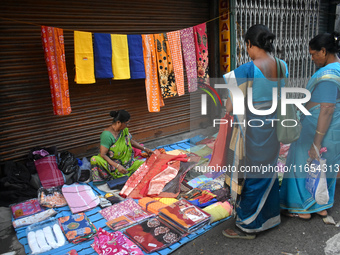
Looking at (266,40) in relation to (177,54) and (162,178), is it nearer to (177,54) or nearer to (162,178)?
(162,178)

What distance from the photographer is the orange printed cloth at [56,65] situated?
3.73m

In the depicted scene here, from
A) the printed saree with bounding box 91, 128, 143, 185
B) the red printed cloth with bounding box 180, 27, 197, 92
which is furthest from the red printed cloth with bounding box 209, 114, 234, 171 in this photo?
the red printed cloth with bounding box 180, 27, 197, 92

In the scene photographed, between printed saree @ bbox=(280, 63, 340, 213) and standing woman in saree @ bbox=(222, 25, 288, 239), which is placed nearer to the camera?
standing woman in saree @ bbox=(222, 25, 288, 239)

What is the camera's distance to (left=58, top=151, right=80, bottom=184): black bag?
405 centimetres

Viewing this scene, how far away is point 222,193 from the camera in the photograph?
3664 millimetres

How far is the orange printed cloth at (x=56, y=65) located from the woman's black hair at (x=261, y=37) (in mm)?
2535

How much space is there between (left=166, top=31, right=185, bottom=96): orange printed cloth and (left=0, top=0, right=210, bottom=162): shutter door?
600 millimetres

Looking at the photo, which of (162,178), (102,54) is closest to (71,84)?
(102,54)

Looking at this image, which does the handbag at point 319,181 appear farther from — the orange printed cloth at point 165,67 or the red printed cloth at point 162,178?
the orange printed cloth at point 165,67

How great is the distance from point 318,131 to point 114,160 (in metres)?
2.71

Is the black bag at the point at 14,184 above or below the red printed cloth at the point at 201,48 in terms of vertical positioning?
below

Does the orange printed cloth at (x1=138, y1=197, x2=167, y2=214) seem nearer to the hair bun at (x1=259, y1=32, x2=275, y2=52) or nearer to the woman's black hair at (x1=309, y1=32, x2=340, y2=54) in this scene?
the hair bun at (x1=259, y1=32, x2=275, y2=52)

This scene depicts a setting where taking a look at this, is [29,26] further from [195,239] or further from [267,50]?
[195,239]

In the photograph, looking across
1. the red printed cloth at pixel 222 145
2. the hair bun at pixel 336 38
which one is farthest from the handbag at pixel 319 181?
the hair bun at pixel 336 38
